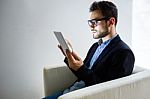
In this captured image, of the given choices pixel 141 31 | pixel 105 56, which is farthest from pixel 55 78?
pixel 141 31

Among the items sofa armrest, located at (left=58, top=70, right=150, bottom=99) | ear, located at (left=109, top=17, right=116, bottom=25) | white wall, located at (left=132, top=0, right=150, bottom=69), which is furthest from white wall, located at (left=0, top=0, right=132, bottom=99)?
sofa armrest, located at (left=58, top=70, right=150, bottom=99)

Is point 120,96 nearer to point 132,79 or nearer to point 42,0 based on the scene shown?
point 132,79

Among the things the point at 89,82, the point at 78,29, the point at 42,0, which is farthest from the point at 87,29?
the point at 89,82

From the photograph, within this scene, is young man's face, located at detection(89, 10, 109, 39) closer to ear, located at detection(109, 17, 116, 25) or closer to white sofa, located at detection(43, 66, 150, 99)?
ear, located at detection(109, 17, 116, 25)

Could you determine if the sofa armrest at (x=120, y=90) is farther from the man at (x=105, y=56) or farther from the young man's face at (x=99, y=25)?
the young man's face at (x=99, y=25)

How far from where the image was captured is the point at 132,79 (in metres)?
1.18

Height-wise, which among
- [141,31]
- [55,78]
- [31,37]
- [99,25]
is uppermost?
[99,25]

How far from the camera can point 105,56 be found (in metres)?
1.27

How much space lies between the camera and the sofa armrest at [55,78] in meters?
1.54

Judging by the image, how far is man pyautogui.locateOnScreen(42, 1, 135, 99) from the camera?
118 cm

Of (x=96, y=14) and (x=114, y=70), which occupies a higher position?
(x=96, y=14)

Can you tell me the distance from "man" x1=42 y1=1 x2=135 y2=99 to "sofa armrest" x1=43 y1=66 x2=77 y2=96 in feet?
0.72

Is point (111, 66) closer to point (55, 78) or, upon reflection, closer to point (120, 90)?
point (120, 90)

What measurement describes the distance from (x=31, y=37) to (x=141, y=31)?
117 centimetres
